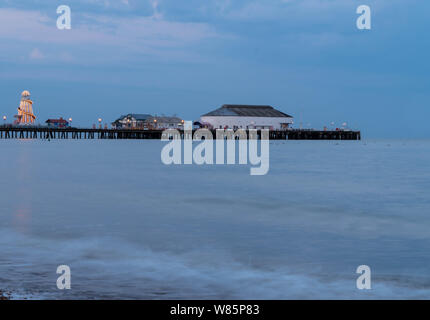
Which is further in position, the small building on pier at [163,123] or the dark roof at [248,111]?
the small building on pier at [163,123]

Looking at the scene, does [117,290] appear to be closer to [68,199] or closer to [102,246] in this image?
[102,246]

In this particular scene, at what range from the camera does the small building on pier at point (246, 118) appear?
5148 inches

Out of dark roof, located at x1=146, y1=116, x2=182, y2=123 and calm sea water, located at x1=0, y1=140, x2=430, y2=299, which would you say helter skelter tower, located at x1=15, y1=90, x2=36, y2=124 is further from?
calm sea water, located at x1=0, y1=140, x2=430, y2=299

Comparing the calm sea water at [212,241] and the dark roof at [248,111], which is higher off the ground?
the dark roof at [248,111]

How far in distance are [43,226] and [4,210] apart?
159 inches

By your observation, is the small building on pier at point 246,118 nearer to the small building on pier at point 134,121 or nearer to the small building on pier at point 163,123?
the small building on pier at point 163,123

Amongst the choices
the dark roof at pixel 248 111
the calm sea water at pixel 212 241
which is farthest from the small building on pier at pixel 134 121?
the calm sea water at pixel 212 241

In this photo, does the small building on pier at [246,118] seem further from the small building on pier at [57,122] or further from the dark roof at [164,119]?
the small building on pier at [57,122]

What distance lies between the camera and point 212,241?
45.4 feet

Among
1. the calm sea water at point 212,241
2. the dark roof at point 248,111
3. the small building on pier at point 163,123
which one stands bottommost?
the calm sea water at point 212,241

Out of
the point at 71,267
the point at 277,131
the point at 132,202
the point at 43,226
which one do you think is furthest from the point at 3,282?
the point at 277,131

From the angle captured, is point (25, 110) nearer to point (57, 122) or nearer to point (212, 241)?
point (57, 122)

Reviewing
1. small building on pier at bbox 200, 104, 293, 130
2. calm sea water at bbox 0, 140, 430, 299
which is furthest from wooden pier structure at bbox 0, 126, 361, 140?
calm sea water at bbox 0, 140, 430, 299

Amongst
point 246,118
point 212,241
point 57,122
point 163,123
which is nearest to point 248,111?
point 246,118
